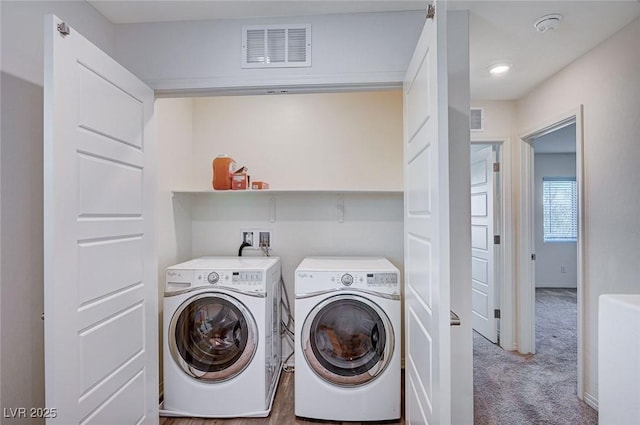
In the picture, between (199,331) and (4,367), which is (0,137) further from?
(199,331)

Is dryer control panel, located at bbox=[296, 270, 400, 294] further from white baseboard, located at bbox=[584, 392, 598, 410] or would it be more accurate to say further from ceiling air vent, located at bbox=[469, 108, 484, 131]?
ceiling air vent, located at bbox=[469, 108, 484, 131]

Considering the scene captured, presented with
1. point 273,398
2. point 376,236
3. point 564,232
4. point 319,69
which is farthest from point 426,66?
point 564,232

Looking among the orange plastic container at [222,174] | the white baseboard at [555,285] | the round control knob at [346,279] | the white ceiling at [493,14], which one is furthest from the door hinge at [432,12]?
the white baseboard at [555,285]

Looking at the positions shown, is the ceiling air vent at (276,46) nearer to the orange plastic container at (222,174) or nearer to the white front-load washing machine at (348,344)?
the orange plastic container at (222,174)

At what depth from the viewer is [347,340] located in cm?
205

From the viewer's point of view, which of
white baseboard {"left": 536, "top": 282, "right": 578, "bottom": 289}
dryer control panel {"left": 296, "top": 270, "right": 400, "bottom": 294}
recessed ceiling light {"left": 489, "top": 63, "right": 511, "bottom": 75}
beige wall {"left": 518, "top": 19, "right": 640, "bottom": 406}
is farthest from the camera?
white baseboard {"left": 536, "top": 282, "right": 578, "bottom": 289}

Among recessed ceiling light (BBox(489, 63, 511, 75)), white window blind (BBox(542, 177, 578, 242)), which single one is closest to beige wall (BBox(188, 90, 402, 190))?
recessed ceiling light (BBox(489, 63, 511, 75))

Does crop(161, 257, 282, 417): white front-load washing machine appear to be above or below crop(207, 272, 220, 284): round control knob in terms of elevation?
below

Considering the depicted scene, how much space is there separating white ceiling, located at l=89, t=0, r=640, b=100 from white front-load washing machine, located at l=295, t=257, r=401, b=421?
1.53 m

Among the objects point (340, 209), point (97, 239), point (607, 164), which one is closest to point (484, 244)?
point (607, 164)

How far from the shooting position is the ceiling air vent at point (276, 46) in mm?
1729

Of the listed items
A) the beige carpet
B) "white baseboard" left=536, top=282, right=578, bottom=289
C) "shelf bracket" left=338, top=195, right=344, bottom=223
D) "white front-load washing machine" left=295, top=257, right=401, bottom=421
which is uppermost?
"shelf bracket" left=338, top=195, right=344, bottom=223

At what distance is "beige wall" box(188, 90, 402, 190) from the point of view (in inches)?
108

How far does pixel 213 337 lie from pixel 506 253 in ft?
8.90
